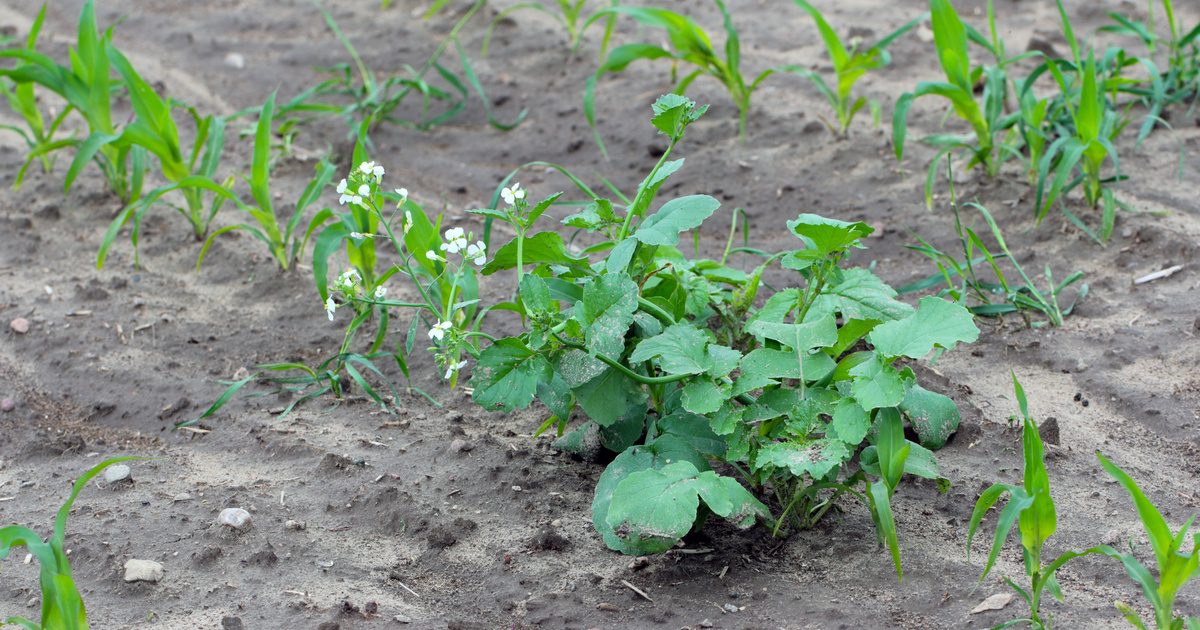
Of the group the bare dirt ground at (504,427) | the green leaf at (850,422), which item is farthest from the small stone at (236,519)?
the green leaf at (850,422)

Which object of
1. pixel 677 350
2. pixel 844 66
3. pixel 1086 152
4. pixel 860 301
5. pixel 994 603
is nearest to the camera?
pixel 994 603

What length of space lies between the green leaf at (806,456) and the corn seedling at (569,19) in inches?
93.5

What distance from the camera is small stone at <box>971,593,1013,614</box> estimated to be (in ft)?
5.88

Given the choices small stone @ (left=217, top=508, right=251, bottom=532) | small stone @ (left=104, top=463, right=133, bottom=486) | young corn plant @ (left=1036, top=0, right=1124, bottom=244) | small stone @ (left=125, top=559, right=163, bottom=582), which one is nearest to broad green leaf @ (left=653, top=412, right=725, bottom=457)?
small stone @ (left=217, top=508, right=251, bottom=532)

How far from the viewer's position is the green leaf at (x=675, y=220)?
1.93 meters

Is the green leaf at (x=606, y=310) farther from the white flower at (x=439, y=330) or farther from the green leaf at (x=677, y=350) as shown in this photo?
the white flower at (x=439, y=330)

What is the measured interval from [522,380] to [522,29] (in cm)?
294

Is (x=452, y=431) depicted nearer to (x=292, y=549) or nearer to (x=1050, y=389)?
(x=292, y=549)

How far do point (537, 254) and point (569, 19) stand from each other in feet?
7.73

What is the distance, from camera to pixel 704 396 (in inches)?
73.4

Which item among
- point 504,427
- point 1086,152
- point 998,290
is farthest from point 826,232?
point 1086,152

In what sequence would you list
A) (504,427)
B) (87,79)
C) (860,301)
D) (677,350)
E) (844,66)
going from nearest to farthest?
(677,350) → (860,301) → (504,427) → (87,79) → (844,66)

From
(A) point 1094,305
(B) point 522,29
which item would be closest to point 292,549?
(A) point 1094,305

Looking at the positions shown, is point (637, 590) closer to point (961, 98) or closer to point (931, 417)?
point (931, 417)
